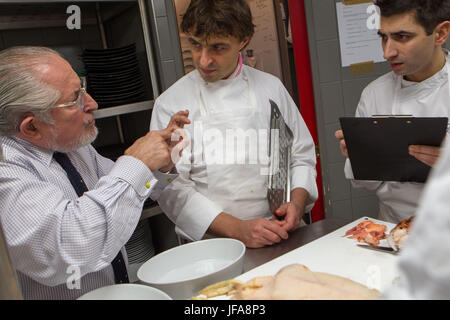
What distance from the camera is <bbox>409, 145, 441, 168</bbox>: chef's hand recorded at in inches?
40.8

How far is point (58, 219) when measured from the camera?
0.95 metres

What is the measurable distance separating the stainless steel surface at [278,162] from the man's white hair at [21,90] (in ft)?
2.48

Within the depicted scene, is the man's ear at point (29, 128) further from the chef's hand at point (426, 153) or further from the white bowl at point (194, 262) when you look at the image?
the chef's hand at point (426, 153)

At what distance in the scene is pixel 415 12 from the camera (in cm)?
135

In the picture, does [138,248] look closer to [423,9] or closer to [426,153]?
[426,153]

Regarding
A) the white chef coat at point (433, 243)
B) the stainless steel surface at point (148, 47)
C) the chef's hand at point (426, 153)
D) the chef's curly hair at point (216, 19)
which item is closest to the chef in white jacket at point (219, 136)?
the chef's curly hair at point (216, 19)

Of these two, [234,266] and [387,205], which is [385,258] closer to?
[234,266]

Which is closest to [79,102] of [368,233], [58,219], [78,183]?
[78,183]

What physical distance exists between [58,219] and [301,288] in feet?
1.97

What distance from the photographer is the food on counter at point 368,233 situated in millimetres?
1018

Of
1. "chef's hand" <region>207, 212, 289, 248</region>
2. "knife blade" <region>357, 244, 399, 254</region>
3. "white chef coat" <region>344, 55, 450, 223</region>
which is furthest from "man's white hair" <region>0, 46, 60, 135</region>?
"white chef coat" <region>344, 55, 450, 223</region>
